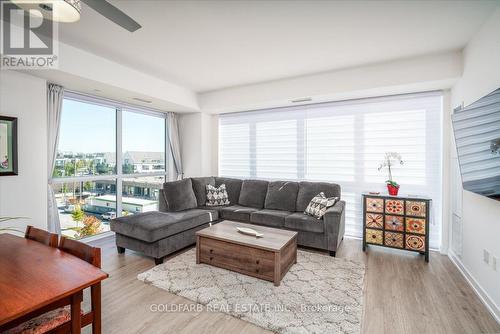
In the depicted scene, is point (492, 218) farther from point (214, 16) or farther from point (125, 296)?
point (125, 296)

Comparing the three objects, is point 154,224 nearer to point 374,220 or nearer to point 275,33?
point 275,33

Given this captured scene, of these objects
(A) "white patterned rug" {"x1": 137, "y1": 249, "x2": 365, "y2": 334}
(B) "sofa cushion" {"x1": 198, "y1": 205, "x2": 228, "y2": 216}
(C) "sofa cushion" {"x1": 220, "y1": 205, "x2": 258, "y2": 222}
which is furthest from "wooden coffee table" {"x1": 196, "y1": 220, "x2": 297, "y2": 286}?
(B) "sofa cushion" {"x1": 198, "y1": 205, "x2": 228, "y2": 216}

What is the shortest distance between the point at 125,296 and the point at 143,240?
76 cm

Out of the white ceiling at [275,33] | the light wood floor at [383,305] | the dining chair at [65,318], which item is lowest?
the light wood floor at [383,305]

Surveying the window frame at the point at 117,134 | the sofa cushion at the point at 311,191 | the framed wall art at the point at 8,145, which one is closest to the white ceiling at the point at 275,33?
the window frame at the point at 117,134

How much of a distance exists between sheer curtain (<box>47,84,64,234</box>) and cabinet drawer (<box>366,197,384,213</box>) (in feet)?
14.6

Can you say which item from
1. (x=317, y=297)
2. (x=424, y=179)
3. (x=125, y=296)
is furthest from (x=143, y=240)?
(x=424, y=179)

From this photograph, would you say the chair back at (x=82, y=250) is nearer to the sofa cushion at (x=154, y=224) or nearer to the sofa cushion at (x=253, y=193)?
the sofa cushion at (x=154, y=224)

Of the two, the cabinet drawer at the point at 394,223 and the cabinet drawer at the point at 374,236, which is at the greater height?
the cabinet drawer at the point at 394,223

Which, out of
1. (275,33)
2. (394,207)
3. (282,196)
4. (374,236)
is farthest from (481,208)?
(275,33)

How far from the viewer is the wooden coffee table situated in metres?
2.48

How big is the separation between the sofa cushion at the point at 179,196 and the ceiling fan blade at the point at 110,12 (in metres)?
2.70

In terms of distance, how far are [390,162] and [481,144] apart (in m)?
1.73

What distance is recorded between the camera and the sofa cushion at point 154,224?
115 inches
